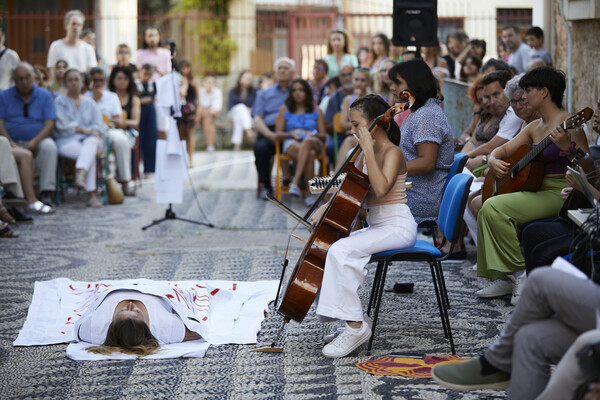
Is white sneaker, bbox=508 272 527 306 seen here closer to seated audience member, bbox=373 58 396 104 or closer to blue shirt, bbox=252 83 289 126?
seated audience member, bbox=373 58 396 104

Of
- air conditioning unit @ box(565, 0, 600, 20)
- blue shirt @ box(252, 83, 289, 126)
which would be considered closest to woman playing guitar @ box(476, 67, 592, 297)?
air conditioning unit @ box(565, 0, 600, 20)

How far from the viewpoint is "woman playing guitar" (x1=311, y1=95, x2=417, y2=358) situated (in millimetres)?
4699

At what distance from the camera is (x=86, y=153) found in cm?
1093

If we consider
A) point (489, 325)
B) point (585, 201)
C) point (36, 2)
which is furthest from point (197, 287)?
point (36, 2)

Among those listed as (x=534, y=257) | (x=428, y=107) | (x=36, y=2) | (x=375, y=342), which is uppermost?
(x=36, y=2)

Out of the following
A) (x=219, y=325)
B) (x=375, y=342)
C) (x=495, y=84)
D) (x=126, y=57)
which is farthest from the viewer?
(x=126, y=57)

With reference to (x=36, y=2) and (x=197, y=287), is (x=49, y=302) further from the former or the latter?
(x=36, y=2)

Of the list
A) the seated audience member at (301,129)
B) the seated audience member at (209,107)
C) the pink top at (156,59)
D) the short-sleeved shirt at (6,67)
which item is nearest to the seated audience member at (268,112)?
the seated audience member at (301,129)

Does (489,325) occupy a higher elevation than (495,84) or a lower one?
lower

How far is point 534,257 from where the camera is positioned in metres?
5.07

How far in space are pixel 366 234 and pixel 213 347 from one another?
42.8 inches

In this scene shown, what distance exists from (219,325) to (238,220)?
14.4ft

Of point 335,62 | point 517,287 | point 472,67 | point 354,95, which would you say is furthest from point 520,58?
point 517,287

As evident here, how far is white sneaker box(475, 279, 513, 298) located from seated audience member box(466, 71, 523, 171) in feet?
5.07
